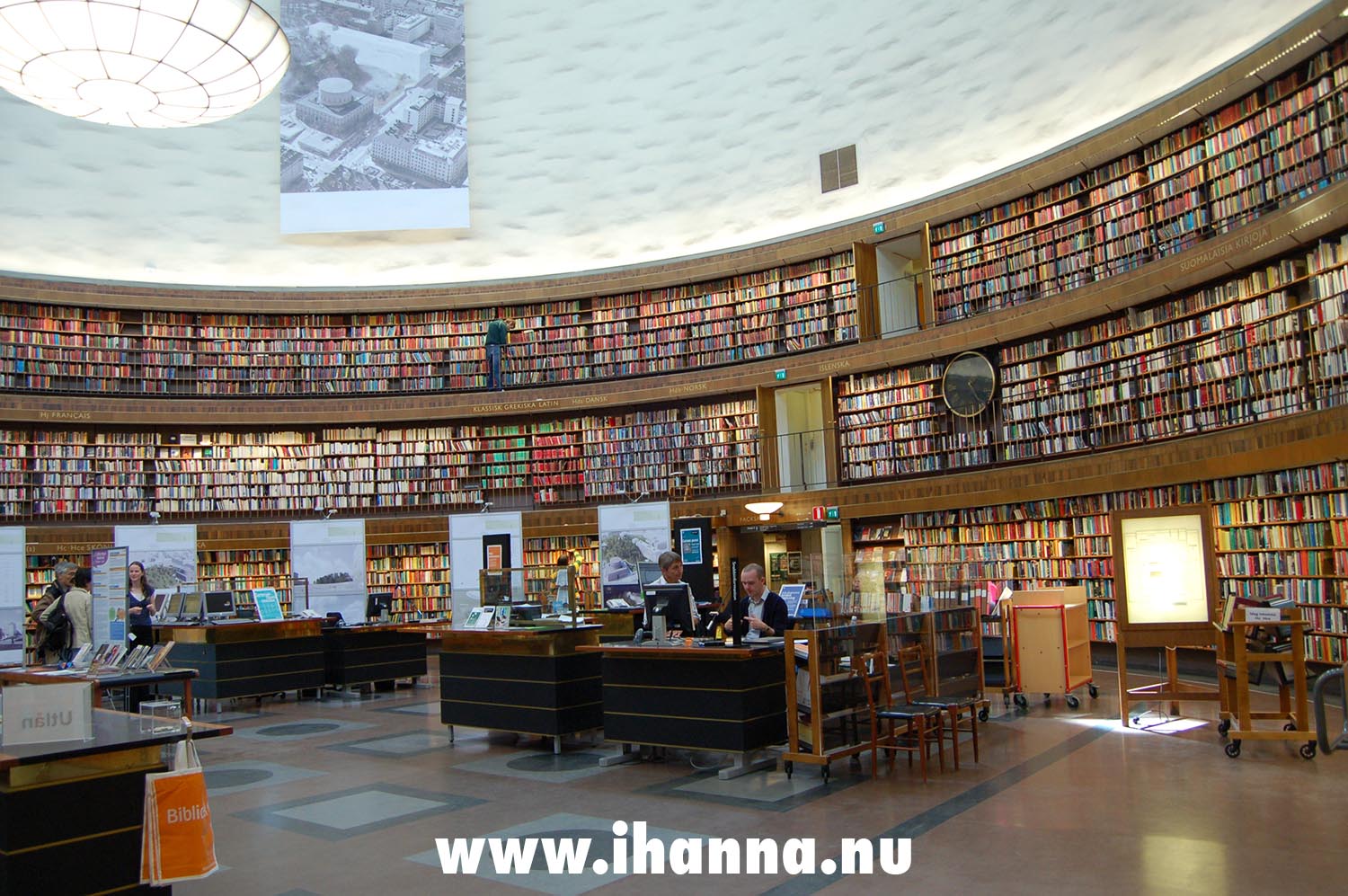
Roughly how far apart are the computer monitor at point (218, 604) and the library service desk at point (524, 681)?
3.85 meters

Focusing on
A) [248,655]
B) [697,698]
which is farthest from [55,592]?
[697,698]

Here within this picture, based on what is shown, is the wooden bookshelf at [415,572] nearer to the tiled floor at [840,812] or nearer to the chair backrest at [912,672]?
the tiled floor at [840,812]

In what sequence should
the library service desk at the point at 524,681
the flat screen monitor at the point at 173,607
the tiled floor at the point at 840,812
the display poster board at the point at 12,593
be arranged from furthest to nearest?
1. the display poster board at the point at 12,593
2. the flat screen monitor at the point at 173,607
3. the library service desk at the point at 524,681
4. the tiled floor at the point at 840,812

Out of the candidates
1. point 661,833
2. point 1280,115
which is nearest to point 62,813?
point 661,833

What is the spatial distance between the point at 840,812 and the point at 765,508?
900cm

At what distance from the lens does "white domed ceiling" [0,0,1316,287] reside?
1359 centimetres

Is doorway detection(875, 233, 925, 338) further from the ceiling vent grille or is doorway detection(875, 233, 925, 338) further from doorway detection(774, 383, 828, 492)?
doorway detection(774, 383, 828, 492)

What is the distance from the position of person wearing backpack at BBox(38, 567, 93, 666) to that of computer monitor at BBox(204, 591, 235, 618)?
193 cm

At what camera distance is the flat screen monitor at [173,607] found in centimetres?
1042

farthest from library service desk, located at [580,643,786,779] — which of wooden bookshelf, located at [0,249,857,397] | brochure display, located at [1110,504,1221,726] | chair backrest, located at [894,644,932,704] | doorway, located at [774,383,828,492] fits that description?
wooden bookshelf, located at [0,249,857,397]

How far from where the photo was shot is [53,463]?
14.7m

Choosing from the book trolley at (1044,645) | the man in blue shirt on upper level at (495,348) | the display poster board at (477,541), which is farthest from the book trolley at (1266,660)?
the man in blue shirt on upper level at (495,348)

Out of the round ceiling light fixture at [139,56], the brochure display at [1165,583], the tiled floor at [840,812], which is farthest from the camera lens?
the round ceiling light fixture at [139,56]

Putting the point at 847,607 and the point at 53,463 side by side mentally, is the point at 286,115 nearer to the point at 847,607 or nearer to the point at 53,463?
the point at 53,463
